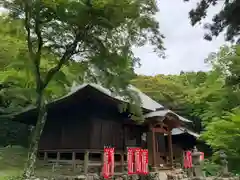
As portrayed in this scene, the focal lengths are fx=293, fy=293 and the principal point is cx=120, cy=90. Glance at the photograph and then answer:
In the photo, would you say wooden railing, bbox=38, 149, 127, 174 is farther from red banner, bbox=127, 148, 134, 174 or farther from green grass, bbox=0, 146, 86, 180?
red banner, bbox=127, 148, 134, 174

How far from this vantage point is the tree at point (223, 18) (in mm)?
8048

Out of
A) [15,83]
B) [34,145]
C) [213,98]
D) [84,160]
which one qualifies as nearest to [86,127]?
[84,160]

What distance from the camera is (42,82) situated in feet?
42.5

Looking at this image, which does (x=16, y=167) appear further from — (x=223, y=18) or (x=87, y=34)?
(x=223, y=18)

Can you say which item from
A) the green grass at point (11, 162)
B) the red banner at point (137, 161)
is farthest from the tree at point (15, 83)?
the red banner at point (137, 161)

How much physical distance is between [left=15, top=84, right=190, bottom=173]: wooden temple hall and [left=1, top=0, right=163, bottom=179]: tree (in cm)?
253

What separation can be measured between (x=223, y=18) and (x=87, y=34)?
19.8 feet

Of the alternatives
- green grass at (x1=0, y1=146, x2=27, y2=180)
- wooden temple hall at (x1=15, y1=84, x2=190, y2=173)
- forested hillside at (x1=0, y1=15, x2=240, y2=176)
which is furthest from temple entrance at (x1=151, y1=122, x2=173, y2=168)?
green grass at (x1=0, y1=146, x2=27, y2=180)

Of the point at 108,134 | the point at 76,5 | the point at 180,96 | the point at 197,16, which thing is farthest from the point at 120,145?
the point at 180,96

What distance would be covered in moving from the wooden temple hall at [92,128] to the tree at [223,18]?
7615 mm

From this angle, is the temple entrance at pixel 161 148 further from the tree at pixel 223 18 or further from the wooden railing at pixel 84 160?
the tree at pixel 223 18

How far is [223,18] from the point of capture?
8.37 metres

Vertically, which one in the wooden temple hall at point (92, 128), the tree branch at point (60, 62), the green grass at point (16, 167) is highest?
the tree branch at point (60, 62)

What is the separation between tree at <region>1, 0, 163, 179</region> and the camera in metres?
11.3
